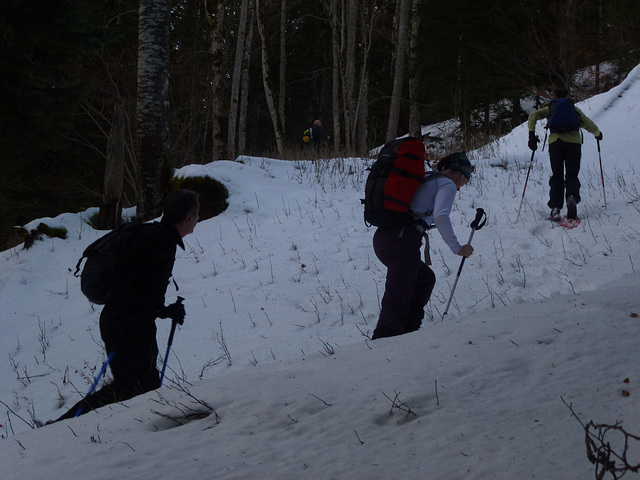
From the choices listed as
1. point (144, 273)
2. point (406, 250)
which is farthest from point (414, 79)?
point (144, 273)

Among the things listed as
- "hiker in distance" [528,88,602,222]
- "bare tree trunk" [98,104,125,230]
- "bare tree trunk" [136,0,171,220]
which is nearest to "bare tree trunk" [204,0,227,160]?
"bare tree trunk" [98,104,125,230]

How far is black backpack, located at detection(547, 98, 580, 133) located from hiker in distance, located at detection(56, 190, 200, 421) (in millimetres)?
6248

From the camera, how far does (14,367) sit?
6633mm

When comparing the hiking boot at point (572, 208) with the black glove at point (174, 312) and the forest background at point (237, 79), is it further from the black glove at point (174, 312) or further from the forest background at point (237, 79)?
the forest background at point (237, 79)

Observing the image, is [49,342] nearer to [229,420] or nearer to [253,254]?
[253,254]

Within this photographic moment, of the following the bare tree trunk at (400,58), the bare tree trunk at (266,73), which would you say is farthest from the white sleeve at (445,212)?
the bare tree trunk at (266,73)

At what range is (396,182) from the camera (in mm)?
4227

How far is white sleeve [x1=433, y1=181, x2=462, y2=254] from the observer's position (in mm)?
4145

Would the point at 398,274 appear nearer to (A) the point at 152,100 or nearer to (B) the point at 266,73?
(A) the point at 152,100

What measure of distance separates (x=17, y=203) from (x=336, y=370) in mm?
14199

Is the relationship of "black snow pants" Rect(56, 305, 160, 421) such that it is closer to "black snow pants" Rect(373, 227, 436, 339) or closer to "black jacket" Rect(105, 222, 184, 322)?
"black jacket" Rect(105, 222, 184, 322)

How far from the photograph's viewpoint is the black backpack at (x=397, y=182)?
423 cm

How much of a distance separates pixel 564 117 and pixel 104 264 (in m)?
7.02

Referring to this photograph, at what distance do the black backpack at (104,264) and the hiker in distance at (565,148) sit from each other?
6.49 meters
